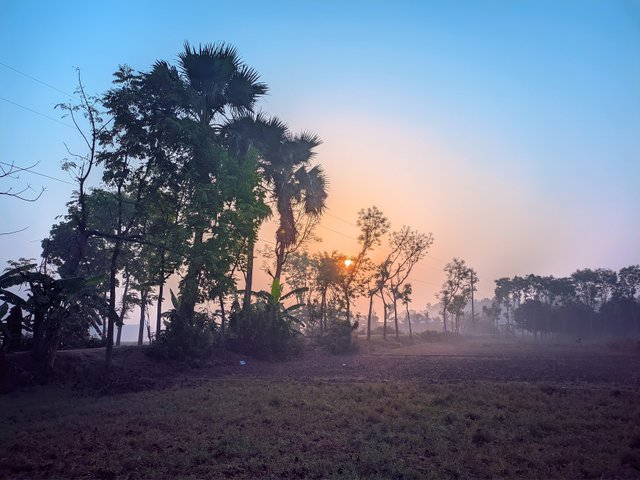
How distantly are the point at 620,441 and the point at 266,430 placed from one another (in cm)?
742

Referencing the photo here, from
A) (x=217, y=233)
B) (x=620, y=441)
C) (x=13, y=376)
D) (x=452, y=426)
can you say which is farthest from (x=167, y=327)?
(x=620, y=441)

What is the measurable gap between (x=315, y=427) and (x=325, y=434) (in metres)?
0.65

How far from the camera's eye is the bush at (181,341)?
21.0m

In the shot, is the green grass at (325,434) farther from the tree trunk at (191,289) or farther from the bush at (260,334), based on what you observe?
the bush at (260,334)

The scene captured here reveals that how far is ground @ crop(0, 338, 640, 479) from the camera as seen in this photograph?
7.12 meters

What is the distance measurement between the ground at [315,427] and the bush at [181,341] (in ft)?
12.7

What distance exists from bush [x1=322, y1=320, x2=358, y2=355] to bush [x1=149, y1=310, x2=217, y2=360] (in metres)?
12.6

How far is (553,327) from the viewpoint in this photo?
80.2 metres

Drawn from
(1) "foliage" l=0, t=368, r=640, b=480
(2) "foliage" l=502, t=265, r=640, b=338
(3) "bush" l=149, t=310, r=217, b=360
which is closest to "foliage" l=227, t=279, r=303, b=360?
(3) "bush" l=149, t=310, r=217, b=360

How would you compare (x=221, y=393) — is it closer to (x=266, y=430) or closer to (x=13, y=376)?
(x=266, y=430)

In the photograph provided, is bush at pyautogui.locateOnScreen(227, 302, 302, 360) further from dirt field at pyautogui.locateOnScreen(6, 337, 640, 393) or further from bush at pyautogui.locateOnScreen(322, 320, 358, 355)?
bush at pyautogui.locateOnScreen(322, 320, 358, 355)

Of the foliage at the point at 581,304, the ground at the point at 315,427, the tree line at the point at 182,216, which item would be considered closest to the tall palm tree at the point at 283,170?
the tree line at the point at 182,216

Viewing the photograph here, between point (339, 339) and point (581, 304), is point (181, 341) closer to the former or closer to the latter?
point (339, 339)

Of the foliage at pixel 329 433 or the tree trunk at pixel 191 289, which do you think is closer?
the foliage at pixel 329 433
